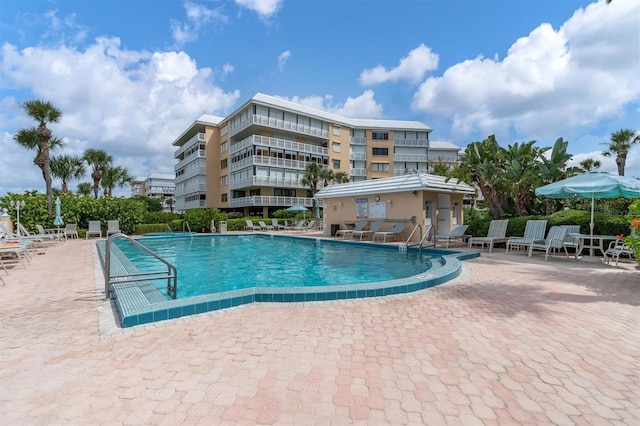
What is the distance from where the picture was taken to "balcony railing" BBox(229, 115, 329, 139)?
35688 mm

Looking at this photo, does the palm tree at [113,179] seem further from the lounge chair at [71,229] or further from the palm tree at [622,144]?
the palm tree at [622,144]

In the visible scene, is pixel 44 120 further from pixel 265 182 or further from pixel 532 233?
pixel 532 233

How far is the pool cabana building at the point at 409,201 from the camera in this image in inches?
608

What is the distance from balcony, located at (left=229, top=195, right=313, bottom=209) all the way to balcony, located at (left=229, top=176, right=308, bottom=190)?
151 centimetres

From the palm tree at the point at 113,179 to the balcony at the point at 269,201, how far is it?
1806 centimetres

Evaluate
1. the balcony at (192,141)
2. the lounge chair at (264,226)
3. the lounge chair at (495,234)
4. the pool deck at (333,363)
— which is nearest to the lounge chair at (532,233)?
the lounge chair at (495,234)

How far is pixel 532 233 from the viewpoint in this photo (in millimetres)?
11523

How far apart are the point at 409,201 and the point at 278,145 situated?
981 inches

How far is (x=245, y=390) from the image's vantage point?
8.37ft

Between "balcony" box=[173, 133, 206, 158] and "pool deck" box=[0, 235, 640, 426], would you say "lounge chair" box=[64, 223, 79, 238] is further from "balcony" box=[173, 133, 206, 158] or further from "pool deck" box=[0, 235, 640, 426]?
"balcony" box=[173, 133, 206, 158]

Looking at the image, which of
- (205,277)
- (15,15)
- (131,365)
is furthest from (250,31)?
(131,365)

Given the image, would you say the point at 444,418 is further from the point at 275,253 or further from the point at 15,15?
the point at 15,15

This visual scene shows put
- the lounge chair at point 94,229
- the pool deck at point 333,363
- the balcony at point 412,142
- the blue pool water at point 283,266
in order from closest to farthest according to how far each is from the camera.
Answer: the pool deck at point 333,363 < the blue pool water at point 283,266 < the lounge chair at point 94,229 < the balcony at point 412,142

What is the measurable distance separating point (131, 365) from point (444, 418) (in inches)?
112
